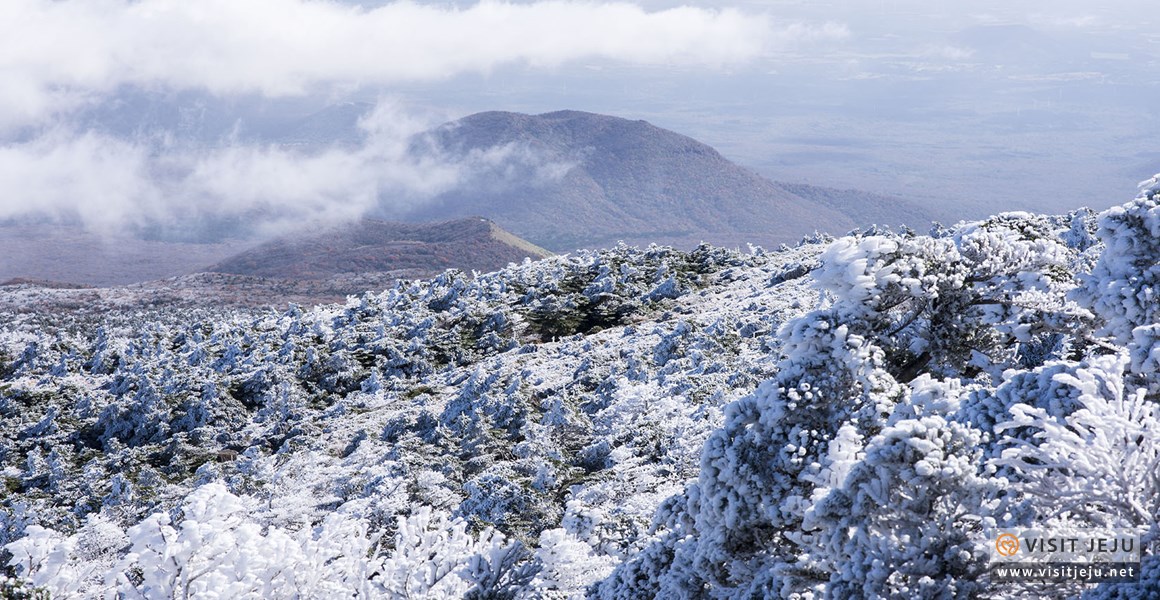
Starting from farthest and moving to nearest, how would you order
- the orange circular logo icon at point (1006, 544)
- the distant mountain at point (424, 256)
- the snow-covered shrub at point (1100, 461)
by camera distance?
the distant mountain at point (424, 256) < the orange circular logo icon at point (1006, 544) < the snow-covered shrub at point (1100, 461)

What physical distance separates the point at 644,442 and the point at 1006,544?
14.9 meters

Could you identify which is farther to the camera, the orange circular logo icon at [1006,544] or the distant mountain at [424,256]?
the distant mountain at [424,256]

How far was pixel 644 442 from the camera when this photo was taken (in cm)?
2219

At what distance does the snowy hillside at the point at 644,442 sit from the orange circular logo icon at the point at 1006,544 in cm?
14

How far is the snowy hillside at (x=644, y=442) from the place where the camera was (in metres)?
7.55

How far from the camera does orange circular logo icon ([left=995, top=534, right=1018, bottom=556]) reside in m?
7.52

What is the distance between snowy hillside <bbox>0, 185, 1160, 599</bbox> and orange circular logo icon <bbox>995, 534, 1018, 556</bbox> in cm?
14

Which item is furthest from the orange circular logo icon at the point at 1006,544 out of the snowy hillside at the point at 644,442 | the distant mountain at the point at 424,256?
the distant mountain at the point at 424,256

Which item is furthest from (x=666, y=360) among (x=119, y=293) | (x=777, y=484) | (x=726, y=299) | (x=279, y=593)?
(x=119, y=293)

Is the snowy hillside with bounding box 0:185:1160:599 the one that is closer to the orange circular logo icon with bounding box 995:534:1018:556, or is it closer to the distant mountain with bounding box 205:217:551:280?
the orange circular logo icon with bounding box 995:534:1018:556

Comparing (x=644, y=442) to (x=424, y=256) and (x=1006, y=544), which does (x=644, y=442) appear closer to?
(x=1006, y=544)

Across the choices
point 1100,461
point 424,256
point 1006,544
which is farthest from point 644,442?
point 424,256

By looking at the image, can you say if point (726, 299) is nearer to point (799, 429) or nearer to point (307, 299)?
point (799, 429)

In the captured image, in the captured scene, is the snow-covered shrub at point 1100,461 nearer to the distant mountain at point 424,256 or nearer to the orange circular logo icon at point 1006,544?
the orange circular logo icon at point 1006,544
